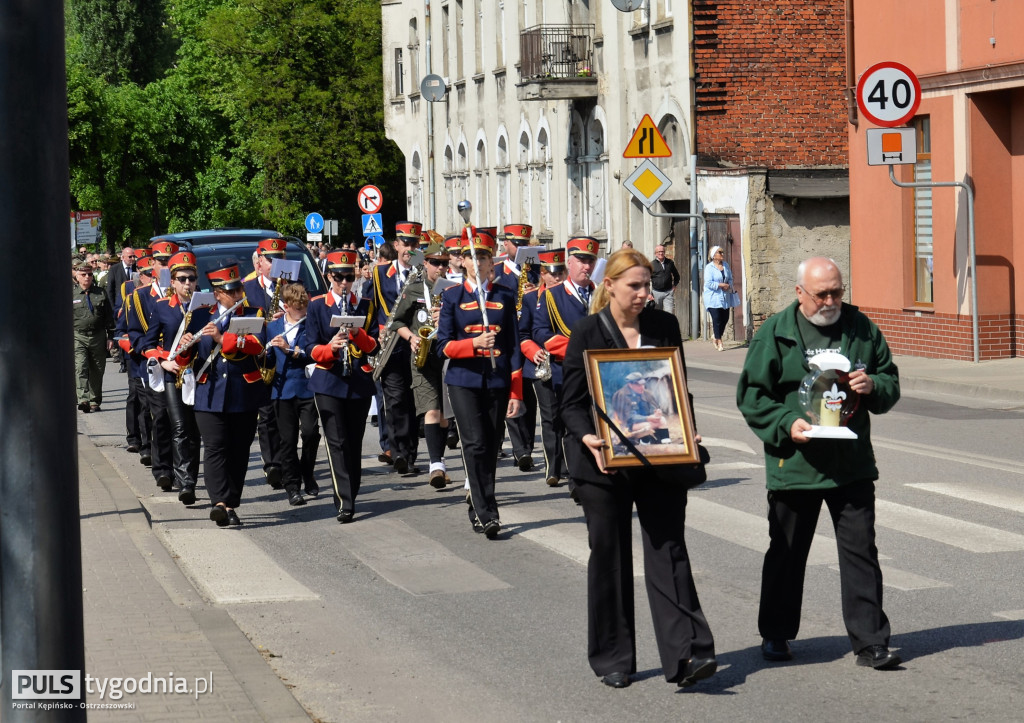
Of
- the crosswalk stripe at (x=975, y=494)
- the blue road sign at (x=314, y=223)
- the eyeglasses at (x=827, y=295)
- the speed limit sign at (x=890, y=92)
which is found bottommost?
the crosswalk stripe at (x=975, y=494)

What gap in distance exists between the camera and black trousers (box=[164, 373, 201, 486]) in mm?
12742

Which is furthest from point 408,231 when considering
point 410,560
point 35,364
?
point 35,364

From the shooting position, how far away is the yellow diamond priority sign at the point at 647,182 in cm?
2645

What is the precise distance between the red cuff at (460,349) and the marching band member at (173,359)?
7.62 ft

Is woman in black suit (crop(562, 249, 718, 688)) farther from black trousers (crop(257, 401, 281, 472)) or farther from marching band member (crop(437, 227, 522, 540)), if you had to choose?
black trousers (crop(257, 401, 281, 472))

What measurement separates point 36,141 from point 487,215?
41.1m

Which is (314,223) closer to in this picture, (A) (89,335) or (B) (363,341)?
(A) (89,335)

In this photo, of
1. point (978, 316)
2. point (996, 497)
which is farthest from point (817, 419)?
point (978, 316)

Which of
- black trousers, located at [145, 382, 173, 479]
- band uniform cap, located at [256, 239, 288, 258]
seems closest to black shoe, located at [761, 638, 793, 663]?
black trousers, located at [145, 382, 173, 479]

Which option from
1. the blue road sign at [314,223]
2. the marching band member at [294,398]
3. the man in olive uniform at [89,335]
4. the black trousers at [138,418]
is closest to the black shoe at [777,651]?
the marching band member at [294,398]

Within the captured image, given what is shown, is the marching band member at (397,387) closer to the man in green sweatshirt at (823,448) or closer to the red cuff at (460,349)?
the red cuff at (460,349)

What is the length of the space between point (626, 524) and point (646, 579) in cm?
25

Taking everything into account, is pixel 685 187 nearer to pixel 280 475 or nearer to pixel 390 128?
pixel 280 475

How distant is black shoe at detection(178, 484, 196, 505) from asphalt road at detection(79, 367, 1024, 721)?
16 cm
